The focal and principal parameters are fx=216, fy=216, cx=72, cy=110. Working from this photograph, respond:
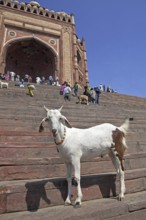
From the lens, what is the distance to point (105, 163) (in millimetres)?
5086

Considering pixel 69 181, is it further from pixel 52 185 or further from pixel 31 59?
pixel 31 59

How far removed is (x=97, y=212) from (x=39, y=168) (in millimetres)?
1539

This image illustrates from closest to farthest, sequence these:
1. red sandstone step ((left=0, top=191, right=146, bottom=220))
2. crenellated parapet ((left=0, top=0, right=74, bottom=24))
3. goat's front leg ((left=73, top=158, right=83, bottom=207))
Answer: red sandstone step ((left=0, top=191, right=146, bottom=220)) < goat's front leg ((left=73, top=158, right=83, bottom=207)) < crenellated parapet ((left=0, top=0, right=74, bottom=24))

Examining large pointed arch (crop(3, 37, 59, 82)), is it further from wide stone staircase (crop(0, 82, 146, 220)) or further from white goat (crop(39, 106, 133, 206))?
white goat (crop(39, 106, 133, 206))

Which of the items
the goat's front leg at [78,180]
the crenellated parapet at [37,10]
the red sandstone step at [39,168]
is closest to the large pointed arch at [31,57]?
the crenellated parapet at [37,10]

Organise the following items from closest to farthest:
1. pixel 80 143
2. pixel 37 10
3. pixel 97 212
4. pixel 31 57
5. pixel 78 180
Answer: pixel 97 212
pixel 78 180
pixel 80 143
pixel 37 10
pixel 31 57

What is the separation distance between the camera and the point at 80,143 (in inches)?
149

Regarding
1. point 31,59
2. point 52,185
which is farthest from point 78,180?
point 31,59

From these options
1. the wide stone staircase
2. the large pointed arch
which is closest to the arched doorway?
the large pointed arch

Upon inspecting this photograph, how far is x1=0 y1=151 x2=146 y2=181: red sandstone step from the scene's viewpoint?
4164 millimetres

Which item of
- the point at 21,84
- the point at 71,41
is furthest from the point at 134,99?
the point at 71,41

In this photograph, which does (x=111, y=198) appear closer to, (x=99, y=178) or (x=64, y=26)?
(x=99, y=178)

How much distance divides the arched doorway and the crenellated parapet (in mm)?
4970

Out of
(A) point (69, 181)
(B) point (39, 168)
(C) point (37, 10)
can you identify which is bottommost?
(A) point (69, 181)
